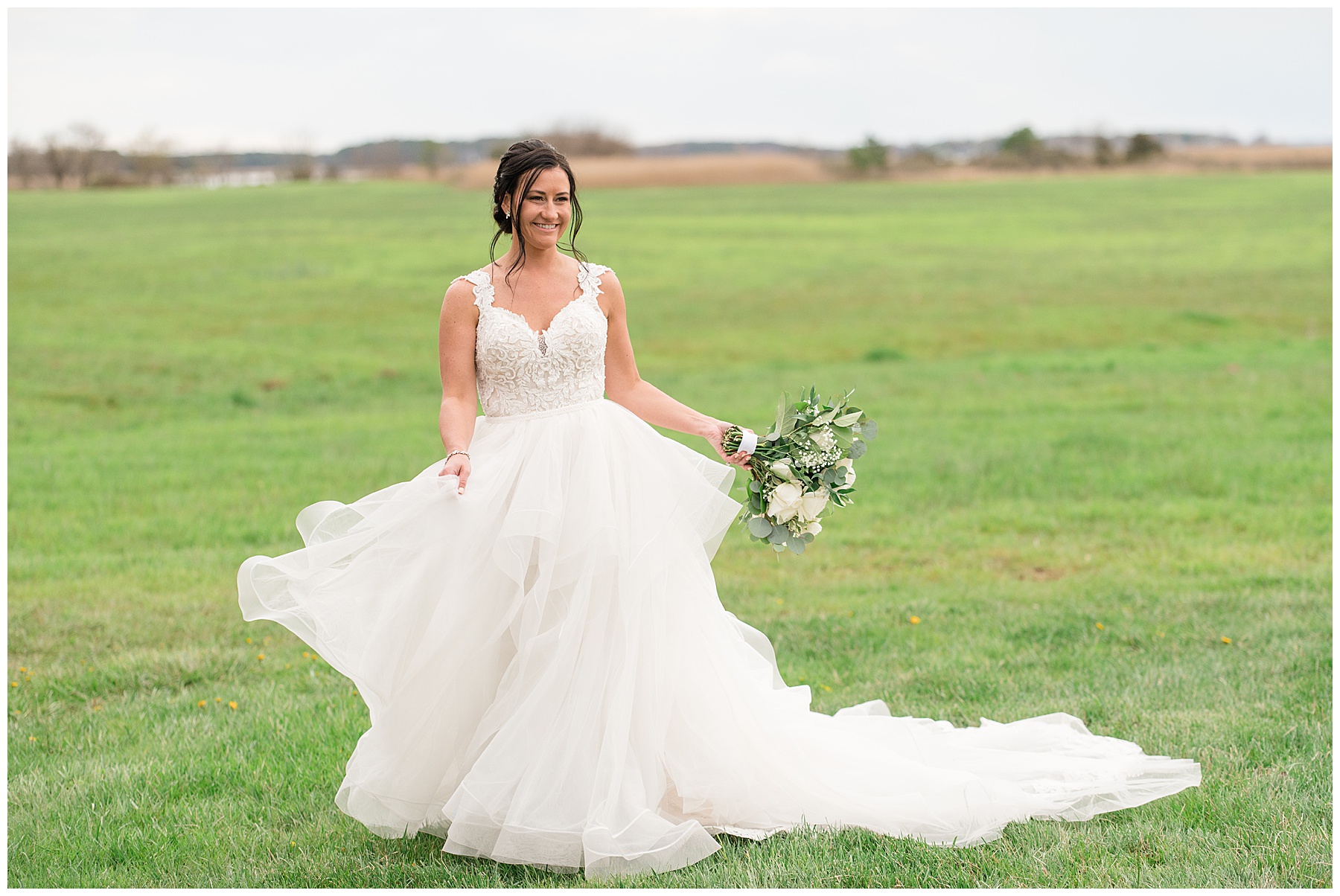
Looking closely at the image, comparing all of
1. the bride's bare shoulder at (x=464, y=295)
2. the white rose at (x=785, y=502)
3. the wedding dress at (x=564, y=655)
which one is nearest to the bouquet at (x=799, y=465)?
the white rose at (x=785, y=502)

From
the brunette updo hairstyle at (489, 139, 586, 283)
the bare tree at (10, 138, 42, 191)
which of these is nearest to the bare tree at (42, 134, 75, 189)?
the bare tree at (10, 138, 42, 191)

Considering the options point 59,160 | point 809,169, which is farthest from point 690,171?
point 59,160

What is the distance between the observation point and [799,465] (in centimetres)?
524

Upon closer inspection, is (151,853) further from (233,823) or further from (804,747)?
(804,747)

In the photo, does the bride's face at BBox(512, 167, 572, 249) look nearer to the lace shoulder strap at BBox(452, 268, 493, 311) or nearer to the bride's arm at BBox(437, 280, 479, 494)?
the lace shoulder strap at BBox(452, 268, 493, 311)

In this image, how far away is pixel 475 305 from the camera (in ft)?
16.8

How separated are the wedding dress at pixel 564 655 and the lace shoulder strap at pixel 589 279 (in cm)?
2

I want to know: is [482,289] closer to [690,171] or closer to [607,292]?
[607,292]

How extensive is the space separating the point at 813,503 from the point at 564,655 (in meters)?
1.28

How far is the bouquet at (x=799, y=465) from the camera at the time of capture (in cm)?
524

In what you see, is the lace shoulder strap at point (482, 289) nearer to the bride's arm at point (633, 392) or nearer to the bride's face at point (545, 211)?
the bride's face at point (545, 211)

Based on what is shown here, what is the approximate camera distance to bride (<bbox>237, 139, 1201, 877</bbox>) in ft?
15.5

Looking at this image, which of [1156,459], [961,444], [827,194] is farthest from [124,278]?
[827,194]

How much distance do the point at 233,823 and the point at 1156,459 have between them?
34.5 ft
